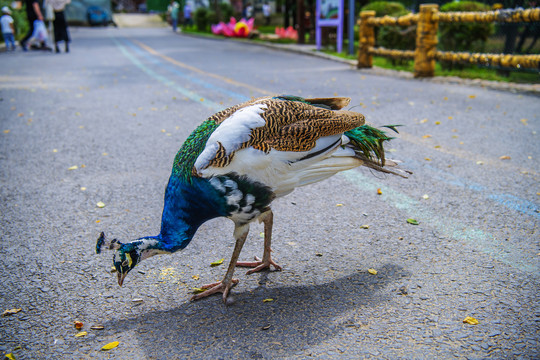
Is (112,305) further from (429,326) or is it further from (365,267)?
(429,326)

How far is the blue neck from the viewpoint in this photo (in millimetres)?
2480

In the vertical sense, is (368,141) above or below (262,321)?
above

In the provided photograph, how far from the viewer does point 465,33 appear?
427 inches

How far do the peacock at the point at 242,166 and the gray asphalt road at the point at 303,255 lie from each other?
34 cm

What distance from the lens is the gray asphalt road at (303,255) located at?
2.35 meters

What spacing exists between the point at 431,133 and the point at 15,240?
174 inches

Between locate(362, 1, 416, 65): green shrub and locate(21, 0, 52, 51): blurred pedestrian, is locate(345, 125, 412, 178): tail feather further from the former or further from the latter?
locate(21, 0, 52, 51): blurred pedestrian

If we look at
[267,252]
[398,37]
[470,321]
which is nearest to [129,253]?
[267,252]

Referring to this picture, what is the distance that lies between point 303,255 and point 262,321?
2.43ft

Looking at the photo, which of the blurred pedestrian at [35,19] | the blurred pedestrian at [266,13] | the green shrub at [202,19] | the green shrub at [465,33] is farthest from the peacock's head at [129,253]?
the blurred pedestrian at [266,13]

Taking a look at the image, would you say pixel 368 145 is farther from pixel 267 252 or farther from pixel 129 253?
pixel 129 253

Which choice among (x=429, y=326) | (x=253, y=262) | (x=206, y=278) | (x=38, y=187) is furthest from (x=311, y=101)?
(x=38, y=187)

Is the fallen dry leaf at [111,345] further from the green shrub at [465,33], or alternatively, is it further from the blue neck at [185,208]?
the green shrub at [465,33]

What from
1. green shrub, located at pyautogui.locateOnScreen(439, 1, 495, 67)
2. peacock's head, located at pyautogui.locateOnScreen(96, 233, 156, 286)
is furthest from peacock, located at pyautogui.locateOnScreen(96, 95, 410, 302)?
green shrub, located at pyautogui.locateOnScreen(439, 1, 495, 67)
